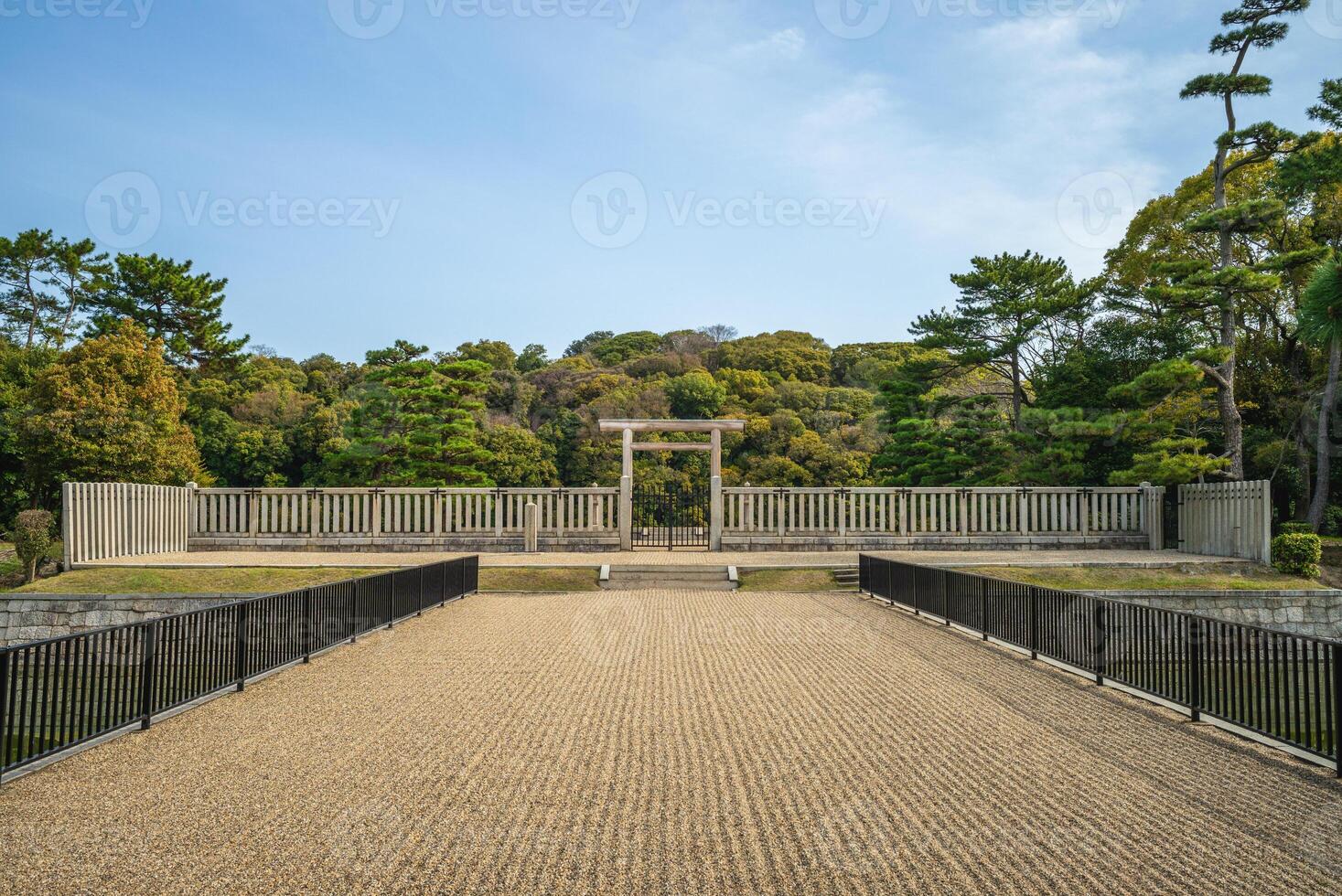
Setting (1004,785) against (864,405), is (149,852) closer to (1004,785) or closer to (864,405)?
(1004,785)

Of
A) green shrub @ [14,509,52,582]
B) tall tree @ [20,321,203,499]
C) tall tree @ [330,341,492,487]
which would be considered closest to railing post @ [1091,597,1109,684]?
green shrub @ [14,509,52,582]

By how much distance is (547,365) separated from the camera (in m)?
44.2

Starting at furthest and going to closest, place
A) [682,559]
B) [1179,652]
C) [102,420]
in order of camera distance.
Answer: [102,420] → [682,559] → [1179,652]

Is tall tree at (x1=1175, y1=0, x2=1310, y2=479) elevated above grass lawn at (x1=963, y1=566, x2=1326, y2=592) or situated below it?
above

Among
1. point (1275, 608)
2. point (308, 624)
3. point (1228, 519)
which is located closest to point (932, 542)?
point (1228, 519)

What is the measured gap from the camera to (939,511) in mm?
16969

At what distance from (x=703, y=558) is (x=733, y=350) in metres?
26.5

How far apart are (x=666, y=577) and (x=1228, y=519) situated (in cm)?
945

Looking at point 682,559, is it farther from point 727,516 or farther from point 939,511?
point 939,511

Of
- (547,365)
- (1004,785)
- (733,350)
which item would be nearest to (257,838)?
(1004,785)

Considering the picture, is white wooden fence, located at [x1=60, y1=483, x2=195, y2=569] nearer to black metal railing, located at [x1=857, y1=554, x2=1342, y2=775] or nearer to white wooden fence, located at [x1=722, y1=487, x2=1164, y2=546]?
white wooden fence, located at [x1=722, y1=487, x2=1164, y2=546]

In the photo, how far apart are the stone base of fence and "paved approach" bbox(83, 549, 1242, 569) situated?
0.90 feet

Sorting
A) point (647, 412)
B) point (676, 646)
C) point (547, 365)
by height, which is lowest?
point (676, 646)

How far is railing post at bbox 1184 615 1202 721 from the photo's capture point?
517cm
